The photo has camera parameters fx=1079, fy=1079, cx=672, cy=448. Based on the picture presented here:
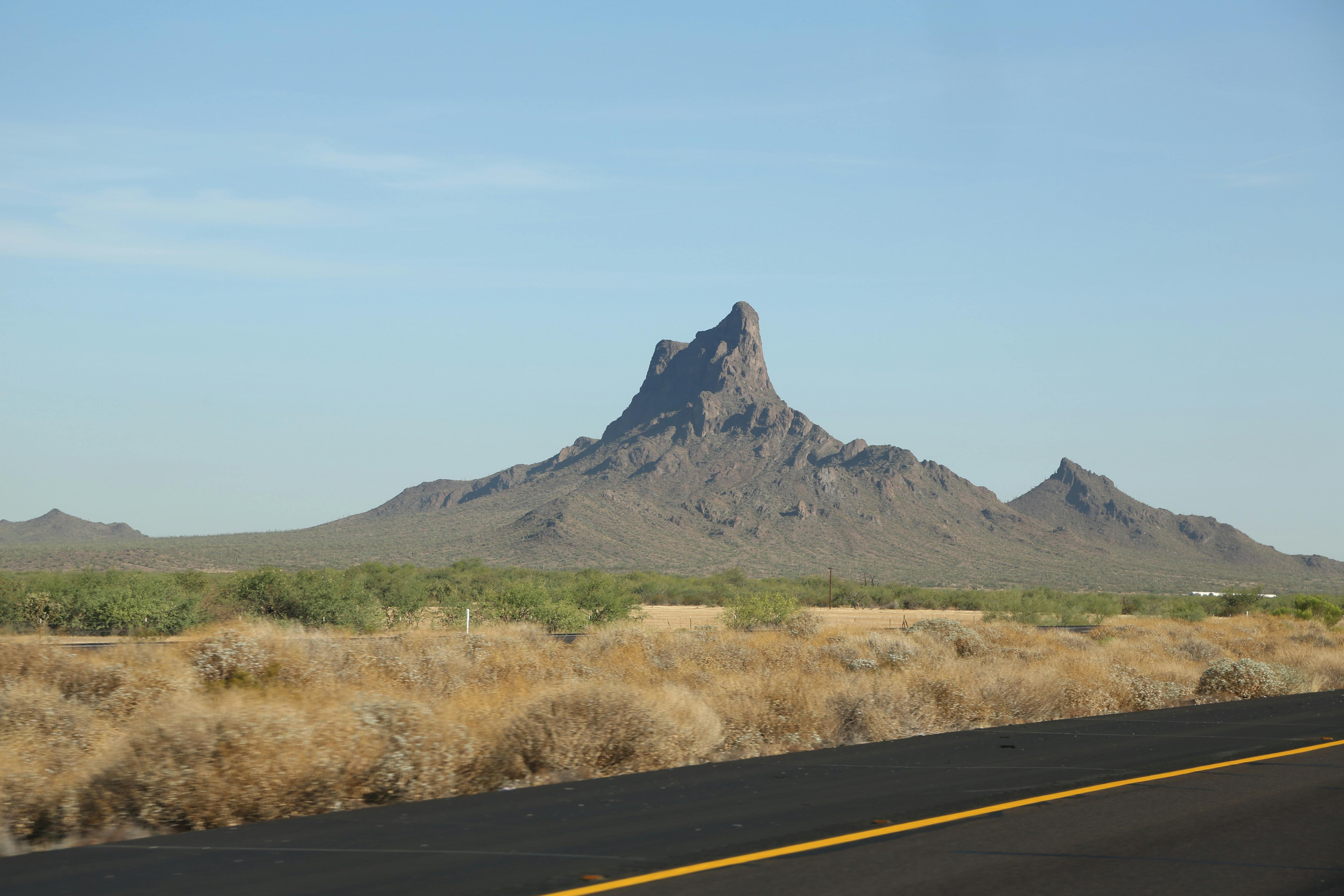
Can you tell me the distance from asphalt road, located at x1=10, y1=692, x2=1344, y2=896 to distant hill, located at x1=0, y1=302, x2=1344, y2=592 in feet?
300

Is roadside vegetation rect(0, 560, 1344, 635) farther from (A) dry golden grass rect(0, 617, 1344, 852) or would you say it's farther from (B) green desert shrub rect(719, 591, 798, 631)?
(A) dry golden grass rect(0, 617, 1344, 852)

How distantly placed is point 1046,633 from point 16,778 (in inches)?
1369

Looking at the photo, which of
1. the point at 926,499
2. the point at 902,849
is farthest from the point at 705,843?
the point at 926,499

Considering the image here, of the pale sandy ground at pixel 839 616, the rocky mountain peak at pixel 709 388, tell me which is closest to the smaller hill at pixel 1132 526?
the rocky mountain peak at pixel 709 388

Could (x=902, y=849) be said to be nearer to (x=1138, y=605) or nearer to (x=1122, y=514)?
(x=1138, y=605)

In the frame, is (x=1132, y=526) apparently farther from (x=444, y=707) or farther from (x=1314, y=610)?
(x=444, y=707)

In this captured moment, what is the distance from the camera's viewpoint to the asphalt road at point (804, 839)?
6926mm

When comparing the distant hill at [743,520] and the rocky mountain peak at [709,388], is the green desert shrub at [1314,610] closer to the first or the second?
the distant hill at [743,520]

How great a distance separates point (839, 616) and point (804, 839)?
60531 mm

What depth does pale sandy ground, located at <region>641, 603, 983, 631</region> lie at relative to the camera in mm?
52594

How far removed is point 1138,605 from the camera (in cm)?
7862

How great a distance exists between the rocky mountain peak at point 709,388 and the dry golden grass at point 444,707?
133m

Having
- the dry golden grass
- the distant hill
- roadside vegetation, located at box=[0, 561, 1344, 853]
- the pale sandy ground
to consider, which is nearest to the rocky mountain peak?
the distant hill

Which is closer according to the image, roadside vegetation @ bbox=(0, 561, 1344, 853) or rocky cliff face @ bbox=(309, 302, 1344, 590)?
roadside vegetation @ bbox=(0, 561, 1344, 853)
